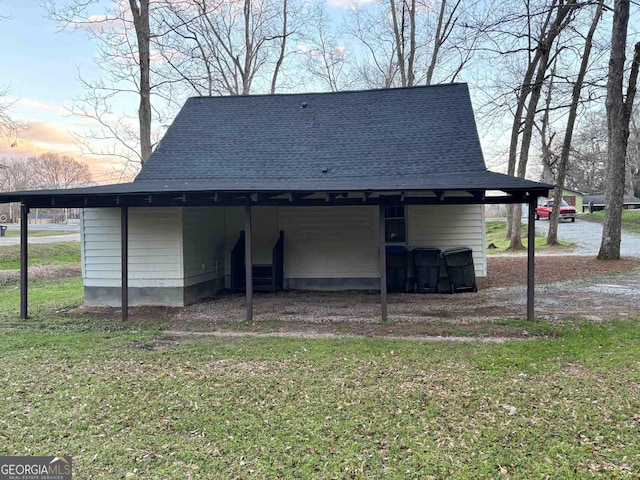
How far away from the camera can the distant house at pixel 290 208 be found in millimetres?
9211

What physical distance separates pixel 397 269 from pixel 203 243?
185 inches

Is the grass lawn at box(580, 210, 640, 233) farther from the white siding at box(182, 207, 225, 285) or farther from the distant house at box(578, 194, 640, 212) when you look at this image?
the white siding at box(182, 207, 225, 285)

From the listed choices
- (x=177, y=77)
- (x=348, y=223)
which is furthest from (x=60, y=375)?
(x=177, y=77)

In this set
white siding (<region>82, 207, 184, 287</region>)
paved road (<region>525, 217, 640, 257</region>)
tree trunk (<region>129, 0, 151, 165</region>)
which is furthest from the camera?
paved road (<region>525, 217, 640, 257</region>)

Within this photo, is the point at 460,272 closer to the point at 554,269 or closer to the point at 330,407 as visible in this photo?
the point at 554,269

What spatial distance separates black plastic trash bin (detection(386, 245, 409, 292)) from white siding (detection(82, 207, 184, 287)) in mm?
4815

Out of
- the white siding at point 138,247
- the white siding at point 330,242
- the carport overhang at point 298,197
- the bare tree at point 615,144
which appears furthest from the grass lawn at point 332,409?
the bare tree at point 615,144

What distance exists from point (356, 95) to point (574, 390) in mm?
9880

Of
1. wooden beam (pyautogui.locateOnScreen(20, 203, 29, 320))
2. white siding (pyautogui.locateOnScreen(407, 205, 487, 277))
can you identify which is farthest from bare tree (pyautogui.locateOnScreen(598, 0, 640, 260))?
wooden beam (pyautogui.locateOnScreen(20, 203, 29, 320))

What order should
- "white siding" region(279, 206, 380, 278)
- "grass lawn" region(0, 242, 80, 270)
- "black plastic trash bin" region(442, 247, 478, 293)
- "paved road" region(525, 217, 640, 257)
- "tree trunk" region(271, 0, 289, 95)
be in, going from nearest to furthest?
"black plastic trash bin" region(442, 247, 478, 293), "white siding" region(279, 206, 380, 278), "paved road" region(525, 217, 640, 257), "grass lawn" region(0, 242, 80, 270), "tree trunk" region(271, 0, 289, 95)

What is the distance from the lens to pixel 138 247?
9.20 meters

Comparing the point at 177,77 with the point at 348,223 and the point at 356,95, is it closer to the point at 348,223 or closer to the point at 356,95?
the point at 356,95

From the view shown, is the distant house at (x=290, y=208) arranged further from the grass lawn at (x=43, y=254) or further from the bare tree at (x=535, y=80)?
the grass lawn at (x=43, y=254)

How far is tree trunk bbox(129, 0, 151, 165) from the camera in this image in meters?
14.4
